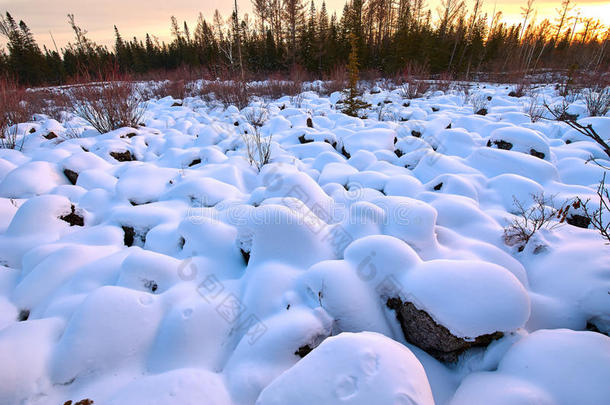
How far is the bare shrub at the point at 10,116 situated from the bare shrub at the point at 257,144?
12.5ft

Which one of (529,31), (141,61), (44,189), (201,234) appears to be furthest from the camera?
(141,61)

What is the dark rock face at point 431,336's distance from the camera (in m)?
1.28

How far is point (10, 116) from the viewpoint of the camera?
5.46m

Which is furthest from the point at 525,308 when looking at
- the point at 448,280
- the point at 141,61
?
the point at 141,61

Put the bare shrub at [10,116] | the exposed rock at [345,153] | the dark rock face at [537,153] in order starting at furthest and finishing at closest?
the bare shrub at [10,116] → the exposed rock at [345,153] → the dark rock face at [537,153]

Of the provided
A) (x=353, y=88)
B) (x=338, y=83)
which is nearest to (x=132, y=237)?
(x=353, y=88)

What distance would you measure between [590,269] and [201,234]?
8.86 feet

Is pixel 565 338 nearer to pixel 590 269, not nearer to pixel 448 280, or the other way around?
pixel 448 280

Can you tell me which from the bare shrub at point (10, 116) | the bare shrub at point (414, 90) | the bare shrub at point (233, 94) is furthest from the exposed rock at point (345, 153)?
the bare shrub at point (414, 90)

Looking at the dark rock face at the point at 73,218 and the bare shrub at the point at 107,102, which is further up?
the bare shrub at the point at 107,102

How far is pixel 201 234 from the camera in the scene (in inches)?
80.6

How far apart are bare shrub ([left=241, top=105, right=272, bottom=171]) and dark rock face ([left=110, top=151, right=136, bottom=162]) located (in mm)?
1815

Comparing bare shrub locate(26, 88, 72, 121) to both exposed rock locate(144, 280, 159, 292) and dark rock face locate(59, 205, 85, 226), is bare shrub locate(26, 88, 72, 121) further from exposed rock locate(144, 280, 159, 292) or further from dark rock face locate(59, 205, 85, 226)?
exposed rock locate(144, 280, 159, 292)

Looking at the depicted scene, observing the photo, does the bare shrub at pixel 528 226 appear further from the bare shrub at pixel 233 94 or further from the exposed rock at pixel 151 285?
the bare shrub at pixel 233 94
